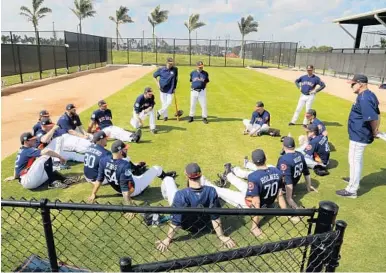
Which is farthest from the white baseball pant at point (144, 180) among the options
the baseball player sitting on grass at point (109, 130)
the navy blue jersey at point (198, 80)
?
the navy blue jersey at point (198, 80)

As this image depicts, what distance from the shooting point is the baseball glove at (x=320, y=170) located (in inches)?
295

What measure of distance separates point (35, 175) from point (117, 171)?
6.52 feet

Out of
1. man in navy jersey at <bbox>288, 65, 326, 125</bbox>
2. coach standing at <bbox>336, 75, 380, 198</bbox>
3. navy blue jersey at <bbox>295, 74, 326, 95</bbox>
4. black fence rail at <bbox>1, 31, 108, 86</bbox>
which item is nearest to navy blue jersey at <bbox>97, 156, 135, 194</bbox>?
coach standing at <bbox>336, 75, 380, 198</bbox>

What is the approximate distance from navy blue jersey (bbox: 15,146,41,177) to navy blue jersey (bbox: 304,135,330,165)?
6.03m

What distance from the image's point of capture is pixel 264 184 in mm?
5023

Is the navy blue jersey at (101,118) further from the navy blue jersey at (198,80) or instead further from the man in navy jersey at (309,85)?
the man in navy jersey at (309,85)

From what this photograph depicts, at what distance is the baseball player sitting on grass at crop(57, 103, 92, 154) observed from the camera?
8398 mm

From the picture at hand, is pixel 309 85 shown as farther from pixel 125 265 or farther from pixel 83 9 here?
pixel 83 9

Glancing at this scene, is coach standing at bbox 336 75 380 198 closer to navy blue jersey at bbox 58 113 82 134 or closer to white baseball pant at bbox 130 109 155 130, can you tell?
white baseball pant at bbox 130 109 155 130

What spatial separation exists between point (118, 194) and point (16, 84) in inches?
746

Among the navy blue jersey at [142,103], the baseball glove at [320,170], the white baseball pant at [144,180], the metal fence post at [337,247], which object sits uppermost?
the metal fence post at [337,247]

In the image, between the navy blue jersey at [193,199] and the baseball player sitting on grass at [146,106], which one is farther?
the baseball player sitting on grass at [146,106]

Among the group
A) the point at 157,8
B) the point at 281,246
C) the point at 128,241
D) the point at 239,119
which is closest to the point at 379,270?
the point at 281,246

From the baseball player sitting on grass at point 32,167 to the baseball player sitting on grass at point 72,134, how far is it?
1584mm
